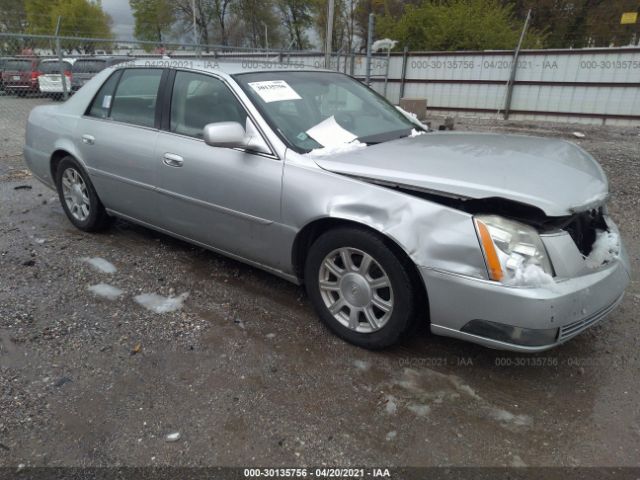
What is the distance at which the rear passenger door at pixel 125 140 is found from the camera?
373 cm

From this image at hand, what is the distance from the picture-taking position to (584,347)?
2.88 metres

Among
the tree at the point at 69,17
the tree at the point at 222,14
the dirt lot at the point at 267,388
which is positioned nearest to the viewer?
the dirt lot at the point at 267,388

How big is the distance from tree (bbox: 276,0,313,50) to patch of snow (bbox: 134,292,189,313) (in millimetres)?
39168

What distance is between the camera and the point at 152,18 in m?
43.1

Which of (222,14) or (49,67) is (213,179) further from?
(222,14)

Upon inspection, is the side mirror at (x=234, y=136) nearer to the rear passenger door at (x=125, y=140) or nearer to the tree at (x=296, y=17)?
the rear passenger door at (x=125, y=140)

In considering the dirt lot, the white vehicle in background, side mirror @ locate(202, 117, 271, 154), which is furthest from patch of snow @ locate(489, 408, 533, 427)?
the white vehicle in background

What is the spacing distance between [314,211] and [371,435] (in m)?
1.21

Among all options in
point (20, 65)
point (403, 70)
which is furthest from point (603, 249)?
point (403, 70)

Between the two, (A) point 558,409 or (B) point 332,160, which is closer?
(A) point 558,409

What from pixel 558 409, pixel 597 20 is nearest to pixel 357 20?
pixel 597 20

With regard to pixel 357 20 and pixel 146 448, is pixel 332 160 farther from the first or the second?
pixel 357 20

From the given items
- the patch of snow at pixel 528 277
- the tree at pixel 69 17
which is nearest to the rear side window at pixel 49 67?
the patch of snow at pixel 528 277

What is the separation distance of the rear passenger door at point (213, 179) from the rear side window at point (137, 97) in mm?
244
